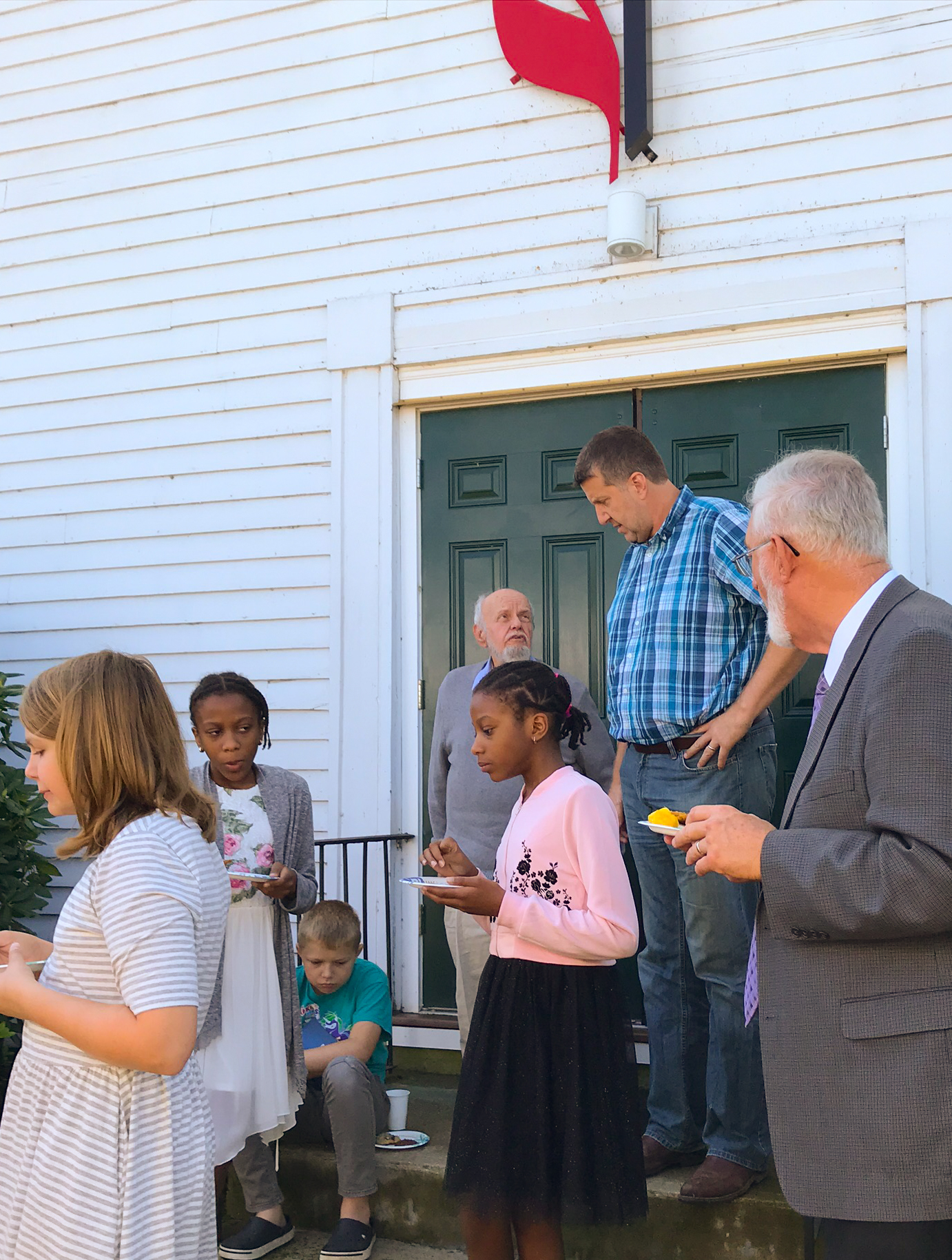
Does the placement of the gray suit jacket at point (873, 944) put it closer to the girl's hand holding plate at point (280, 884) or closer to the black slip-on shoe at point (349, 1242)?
the girl's hand holding plate at point (280, 884)

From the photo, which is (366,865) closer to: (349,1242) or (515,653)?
(515,653)

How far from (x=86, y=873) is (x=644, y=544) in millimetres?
2093

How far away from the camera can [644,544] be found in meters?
3.51

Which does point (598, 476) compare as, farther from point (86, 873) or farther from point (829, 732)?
point (86, 873)

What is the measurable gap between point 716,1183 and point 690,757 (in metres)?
1.11

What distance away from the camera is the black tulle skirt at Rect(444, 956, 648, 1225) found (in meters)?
2.54

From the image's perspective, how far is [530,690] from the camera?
2.86 metres

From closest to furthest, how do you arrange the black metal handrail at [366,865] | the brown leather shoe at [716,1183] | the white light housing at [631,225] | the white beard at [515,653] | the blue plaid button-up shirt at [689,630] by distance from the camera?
the brown leather shoe at [716,1183] → the blue plaid button-up shirt at [689,630] → the white beard at [515,653] → the white light housing at [631,225] → the black metal handrail at [366,865]

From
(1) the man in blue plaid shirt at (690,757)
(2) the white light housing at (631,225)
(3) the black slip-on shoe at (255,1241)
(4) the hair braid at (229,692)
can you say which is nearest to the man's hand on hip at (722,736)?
(1) the man in blue plaid shirt at (690,757)

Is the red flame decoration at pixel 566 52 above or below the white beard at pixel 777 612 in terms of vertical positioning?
above

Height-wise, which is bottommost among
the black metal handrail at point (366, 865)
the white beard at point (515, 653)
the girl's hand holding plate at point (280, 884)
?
the black metal handrail at point (366, 865)

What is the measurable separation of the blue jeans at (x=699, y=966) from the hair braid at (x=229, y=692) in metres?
1.10

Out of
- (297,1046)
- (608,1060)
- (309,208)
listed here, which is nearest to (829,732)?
(608,1060)

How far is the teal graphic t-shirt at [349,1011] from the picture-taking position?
373 cm
